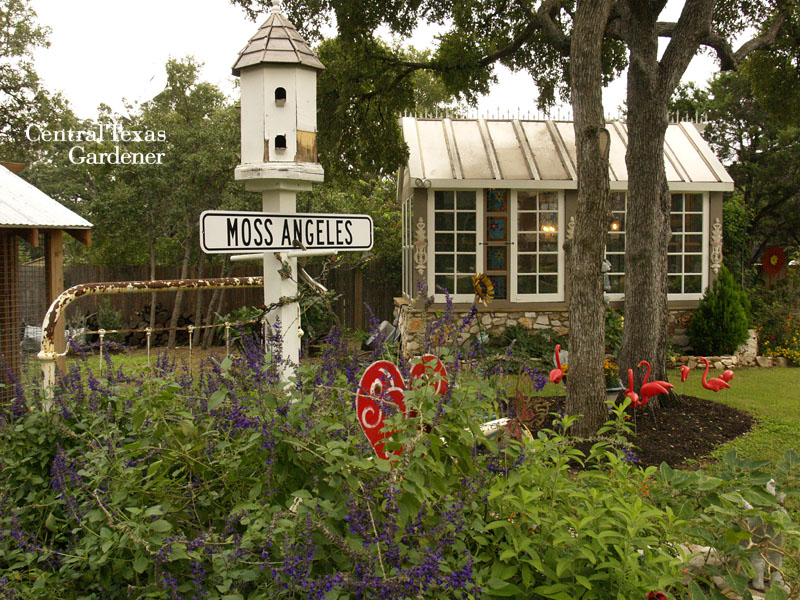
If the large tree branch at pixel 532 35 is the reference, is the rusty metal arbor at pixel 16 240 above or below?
below

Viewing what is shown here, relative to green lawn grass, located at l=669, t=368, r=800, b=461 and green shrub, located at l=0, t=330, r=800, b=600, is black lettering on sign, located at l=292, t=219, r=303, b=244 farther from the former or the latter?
green lawn grass, located at l=669, t=368, r=800, b=461

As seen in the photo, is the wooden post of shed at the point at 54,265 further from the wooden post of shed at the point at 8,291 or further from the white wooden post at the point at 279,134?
the white wooden post at the point at 279,134

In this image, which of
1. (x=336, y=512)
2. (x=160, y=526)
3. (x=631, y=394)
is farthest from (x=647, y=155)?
(x=160, y=526)

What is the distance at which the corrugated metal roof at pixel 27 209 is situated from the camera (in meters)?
4.85

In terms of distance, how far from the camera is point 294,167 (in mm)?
2789

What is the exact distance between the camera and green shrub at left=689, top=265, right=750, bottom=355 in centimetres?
1142

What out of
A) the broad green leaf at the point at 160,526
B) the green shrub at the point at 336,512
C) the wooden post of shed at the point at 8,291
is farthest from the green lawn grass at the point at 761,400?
the wooden post of shed at the point at 8,291

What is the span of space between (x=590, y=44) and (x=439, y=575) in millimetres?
5355

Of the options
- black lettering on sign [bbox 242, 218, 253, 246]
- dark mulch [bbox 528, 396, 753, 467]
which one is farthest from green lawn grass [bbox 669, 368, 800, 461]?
black lettering on sign [bbox 242, 218, 253, 246]

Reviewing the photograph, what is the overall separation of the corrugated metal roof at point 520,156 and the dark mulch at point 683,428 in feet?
15.1

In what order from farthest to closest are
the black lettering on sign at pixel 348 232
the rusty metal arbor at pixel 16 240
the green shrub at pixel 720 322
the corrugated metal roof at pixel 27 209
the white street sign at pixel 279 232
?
the green shrub at pixel 720 322
the rusty metal arbor at pixel 16 240
the corrugated metal roof at pixel 27 209
the black lettering on sign at pixel 348 232
the white street sign at pixel 279 232

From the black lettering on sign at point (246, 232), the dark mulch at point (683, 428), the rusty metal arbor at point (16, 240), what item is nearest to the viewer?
the black lettering on sign at point (246, 232)

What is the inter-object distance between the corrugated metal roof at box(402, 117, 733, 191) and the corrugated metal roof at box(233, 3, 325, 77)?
810 cm

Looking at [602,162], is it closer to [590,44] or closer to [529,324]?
[590,44]
